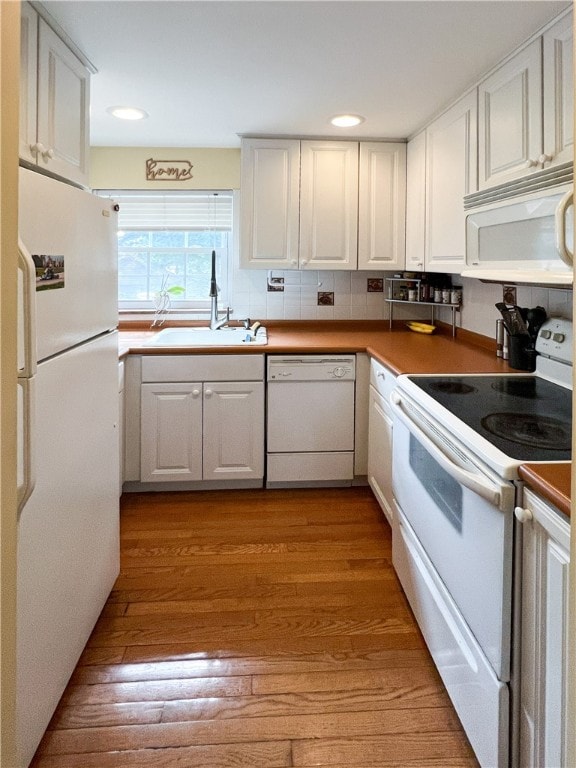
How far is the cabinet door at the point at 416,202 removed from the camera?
3.07m

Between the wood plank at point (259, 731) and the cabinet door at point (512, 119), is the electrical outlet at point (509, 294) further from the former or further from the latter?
the wood plank at point (259, 731)

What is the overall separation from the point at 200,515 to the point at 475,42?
2.41m

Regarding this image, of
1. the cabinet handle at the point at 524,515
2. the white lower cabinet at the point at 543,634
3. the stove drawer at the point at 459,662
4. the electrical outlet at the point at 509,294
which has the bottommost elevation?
the stove drawer at the point at 459,662

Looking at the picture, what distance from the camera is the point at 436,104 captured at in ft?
8.77

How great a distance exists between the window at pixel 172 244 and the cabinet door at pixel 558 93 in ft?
7.45

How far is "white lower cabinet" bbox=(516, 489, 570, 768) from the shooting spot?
101 cm

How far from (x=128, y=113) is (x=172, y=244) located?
98 centimetres

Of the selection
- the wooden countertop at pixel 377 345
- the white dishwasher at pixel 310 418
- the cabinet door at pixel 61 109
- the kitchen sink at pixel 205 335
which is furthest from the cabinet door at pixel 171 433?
→ the cabinet door at pixel 61 109

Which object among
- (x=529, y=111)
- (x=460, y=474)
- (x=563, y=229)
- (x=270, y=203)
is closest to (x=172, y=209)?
(x=270, y=203)

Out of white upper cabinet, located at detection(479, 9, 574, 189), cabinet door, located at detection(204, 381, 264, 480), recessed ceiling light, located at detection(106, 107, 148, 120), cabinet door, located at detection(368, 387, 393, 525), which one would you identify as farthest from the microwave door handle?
recessed ceiling light, located at detection(106, 107, 148, 120)

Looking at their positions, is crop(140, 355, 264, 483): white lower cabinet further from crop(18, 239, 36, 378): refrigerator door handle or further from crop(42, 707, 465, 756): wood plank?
crop(18, 239, 36, 378): refrigerator door handle

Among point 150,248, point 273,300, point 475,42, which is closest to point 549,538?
point 475,42

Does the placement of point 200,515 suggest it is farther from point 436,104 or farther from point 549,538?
point 436,104

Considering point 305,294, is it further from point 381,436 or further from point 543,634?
point 543,634
